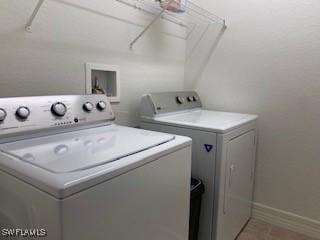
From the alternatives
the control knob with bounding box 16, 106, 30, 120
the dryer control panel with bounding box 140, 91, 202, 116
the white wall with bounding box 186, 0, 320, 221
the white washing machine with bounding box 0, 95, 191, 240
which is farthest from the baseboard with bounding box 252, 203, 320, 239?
the control knob with bounding box 16, 106, 30, 120

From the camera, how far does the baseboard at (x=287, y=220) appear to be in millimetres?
2064

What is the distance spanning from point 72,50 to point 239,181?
57.2 inches

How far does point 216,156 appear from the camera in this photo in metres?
1.53

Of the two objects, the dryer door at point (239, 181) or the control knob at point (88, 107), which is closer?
the control knob at point (88, 107)

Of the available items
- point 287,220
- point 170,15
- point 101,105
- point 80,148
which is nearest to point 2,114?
point 80,148

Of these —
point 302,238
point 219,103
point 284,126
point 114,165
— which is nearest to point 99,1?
point 114,165

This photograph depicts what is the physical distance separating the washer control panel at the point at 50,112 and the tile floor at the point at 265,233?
1.50 metres

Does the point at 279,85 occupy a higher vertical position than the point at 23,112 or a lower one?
higher

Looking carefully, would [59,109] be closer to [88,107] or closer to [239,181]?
[88,107]

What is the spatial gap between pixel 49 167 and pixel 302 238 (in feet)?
6.87

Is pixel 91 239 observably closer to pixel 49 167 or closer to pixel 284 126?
pixel 49 167

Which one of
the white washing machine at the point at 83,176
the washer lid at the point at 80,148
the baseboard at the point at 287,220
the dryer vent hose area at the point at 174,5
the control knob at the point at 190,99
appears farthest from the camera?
the control knob at the point at 190,99

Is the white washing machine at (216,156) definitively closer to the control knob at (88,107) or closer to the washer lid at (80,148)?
the washer lid at (80,148)

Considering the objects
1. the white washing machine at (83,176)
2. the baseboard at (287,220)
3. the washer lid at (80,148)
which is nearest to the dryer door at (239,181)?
the baseboard at (287,220)
